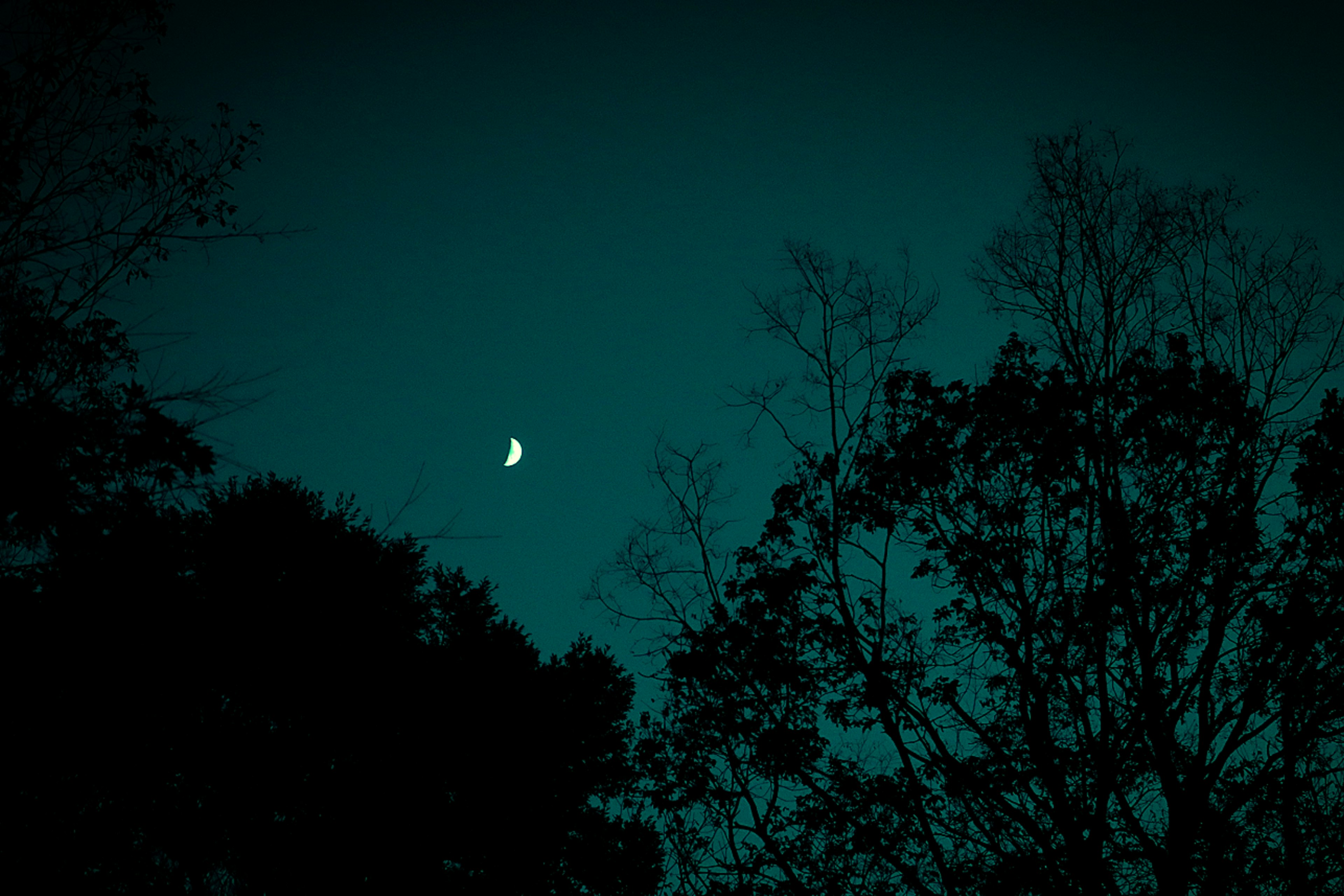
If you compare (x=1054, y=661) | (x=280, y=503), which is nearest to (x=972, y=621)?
(x=1054, y=661)

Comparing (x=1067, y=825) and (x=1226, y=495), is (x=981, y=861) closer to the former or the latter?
(x=1067, y=825)

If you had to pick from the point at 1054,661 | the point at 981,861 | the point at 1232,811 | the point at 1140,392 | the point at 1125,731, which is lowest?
the point at 981,861

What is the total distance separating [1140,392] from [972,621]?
3.47m

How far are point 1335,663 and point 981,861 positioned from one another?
4273 mm

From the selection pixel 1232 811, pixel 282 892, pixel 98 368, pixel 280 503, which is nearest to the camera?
pixel 98 368

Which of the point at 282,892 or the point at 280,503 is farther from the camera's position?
the point at 280,503

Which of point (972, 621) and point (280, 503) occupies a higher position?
point (280, 503)

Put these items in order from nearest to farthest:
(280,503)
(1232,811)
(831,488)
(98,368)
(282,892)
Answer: (98,368), (1232,811), (831,488), (282,892), (280,503)

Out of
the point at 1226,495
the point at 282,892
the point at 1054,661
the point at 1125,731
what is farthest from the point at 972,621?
the point at 282,892

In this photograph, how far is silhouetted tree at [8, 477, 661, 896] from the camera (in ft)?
36.5

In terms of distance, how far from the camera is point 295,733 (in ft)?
46.1

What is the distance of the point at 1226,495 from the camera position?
9031mm

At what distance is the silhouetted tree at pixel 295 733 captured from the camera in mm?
11117

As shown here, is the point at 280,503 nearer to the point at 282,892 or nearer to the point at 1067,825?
the point at 282,892
